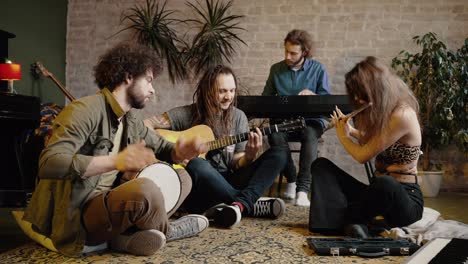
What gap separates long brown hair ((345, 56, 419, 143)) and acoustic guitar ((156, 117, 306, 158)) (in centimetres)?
54

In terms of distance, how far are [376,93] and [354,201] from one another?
0.62 m

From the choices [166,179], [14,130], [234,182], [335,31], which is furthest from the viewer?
[335,31]

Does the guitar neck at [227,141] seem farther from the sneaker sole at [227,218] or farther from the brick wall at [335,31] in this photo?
the brick wall at [335,31]

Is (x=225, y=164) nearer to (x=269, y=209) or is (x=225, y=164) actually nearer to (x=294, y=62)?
(x=269, y=209)

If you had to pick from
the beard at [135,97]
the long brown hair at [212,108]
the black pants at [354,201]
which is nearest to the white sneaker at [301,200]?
the long brown hair at [212,108]

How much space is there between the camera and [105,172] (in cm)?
200

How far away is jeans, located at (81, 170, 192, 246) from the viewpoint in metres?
2.18

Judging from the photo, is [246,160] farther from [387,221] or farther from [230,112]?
[387,221]

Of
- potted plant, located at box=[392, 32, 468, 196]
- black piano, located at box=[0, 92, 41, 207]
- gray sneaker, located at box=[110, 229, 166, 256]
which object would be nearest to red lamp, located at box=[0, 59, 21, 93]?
black piano, located at box=[0, 92, 41, 207]

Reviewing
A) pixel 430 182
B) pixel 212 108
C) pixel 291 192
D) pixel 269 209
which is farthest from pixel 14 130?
pixel 430 182

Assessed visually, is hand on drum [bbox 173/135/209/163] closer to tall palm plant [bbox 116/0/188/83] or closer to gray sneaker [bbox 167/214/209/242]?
gray sneaker [bbox 167/214/209/242]

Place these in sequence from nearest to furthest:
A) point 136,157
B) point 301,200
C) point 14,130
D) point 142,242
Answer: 1. point 136,157
2. point 142,242
3. point 301,200
4. point 14,130

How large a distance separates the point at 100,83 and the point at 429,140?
399cm

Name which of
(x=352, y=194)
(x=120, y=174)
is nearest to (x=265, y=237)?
(x=352, y=194)
